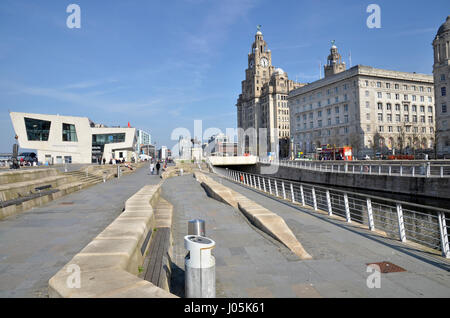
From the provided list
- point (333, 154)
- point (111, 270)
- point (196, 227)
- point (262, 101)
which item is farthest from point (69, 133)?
point (262, 101)

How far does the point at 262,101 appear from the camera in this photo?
134000 millimetres

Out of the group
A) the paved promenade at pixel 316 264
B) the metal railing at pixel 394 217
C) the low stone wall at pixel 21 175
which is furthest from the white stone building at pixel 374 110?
the paved promenade at pixel 316 264

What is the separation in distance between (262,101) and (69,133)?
9058 cm

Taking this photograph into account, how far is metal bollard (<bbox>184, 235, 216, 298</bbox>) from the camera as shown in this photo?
3.53 metres

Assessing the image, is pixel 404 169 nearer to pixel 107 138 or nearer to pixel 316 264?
pixel 316 264

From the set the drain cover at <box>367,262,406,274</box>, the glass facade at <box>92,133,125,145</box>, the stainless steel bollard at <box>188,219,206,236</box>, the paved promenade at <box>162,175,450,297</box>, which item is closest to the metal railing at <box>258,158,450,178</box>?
the paved promenade at <box>162,175,450,297</box>

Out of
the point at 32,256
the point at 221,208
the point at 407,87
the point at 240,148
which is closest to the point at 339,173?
the point at 221,208

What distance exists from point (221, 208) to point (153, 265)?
6796mm

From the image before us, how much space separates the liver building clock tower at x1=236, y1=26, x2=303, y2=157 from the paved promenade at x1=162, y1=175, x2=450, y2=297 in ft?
354

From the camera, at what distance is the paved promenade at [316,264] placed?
439 cm

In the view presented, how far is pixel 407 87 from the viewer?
76812 millimetres
